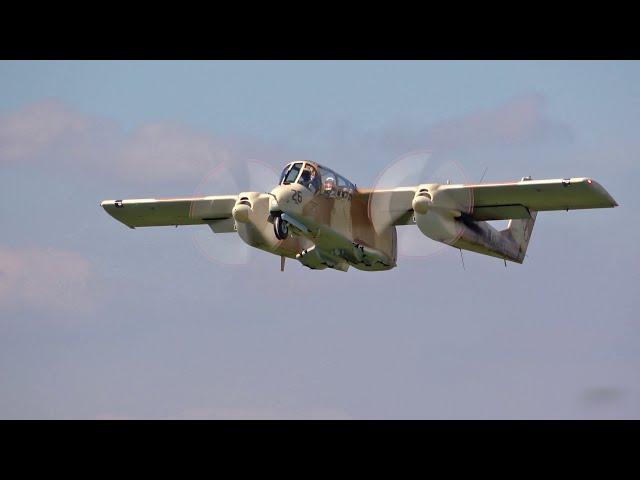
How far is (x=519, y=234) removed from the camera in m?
56.8

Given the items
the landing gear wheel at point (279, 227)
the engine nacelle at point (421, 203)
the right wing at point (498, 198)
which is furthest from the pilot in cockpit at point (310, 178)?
the engine nacelle at point (421, 203)

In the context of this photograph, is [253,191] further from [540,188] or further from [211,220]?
[540,188]

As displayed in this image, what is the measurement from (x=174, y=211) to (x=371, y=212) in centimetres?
973

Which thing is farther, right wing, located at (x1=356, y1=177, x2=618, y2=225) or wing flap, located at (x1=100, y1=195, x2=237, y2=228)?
wing flap, located at (x1=100, y1=195, x2=237, y2=228)

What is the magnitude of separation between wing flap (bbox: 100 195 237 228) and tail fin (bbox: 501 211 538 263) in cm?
1128

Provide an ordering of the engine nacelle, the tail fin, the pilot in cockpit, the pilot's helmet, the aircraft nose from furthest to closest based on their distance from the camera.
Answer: the tail fin < the pilot's helmet < the engine nacelle < the pilot in cockpit < the aircraft nose

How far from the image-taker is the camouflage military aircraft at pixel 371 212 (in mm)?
49500

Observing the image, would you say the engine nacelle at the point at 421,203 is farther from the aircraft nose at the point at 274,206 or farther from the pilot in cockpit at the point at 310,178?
the aircraft nose at the point at 274,206

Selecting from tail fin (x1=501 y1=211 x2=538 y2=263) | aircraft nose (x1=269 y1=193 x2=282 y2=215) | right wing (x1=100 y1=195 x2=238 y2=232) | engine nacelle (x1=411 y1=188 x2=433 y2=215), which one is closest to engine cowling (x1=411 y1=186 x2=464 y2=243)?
engine nacelle (x1=411 y1=188 x2=433 y2=215)

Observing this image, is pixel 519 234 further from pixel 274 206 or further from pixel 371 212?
pixel 274 206

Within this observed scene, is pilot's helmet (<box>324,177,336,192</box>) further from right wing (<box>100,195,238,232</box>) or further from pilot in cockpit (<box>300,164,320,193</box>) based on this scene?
right wing (<box>100,195,238,232</box>)

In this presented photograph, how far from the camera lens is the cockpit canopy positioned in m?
49.5

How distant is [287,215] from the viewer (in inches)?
1919

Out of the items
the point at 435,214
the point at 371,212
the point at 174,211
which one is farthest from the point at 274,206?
the point at 174,211
